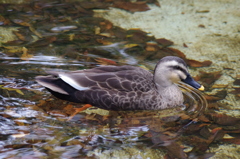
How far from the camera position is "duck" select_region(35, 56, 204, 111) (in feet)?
17.7

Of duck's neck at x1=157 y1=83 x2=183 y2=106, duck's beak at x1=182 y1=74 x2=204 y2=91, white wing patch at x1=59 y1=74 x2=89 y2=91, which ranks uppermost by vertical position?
white wing patch at x1=59 y1=74 x2=89 y2=91

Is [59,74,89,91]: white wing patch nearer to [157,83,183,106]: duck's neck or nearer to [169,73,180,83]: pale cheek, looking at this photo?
[157,83,183,106]: duck's neck

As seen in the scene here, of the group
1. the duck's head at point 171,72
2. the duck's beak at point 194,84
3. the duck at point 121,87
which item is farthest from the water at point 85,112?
the duck's head at point 171,72

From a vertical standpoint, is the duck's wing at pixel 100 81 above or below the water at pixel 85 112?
above

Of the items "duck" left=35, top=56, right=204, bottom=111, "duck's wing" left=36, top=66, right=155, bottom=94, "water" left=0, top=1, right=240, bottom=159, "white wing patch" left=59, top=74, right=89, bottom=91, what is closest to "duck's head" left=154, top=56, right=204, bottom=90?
"duck" left=35, top=56, right=204, bottom=111

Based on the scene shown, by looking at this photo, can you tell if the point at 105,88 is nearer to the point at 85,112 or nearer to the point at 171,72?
the point at 85,112

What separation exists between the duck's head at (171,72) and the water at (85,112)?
0.38 m

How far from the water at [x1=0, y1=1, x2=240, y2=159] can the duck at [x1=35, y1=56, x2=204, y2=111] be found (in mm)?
132

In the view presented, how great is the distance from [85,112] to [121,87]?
2.00 ft

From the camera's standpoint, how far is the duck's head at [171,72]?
18.5 feet

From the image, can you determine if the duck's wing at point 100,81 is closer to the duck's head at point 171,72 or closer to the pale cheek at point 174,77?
the duck's head at point 171,72

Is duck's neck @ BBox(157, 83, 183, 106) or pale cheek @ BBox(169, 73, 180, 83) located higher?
pale cheek @ BBox(169, 73, 180, 83)

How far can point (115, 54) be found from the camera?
6.89 metres

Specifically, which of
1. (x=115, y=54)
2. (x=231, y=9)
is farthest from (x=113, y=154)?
(x=231, y=9)
